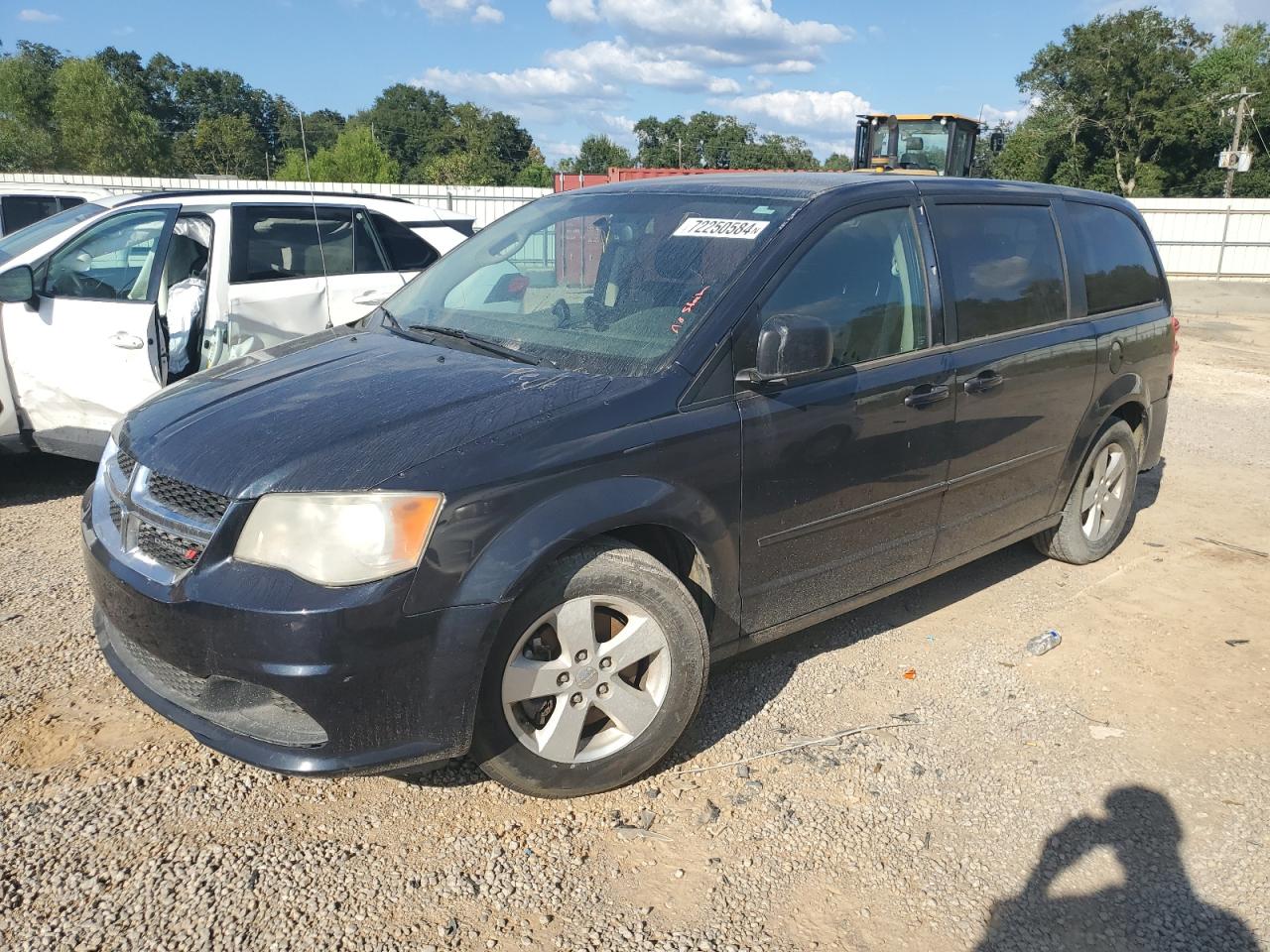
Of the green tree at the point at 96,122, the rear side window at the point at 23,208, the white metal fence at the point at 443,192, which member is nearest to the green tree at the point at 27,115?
the green tree at the point at 96,122

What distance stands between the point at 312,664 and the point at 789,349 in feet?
5.41

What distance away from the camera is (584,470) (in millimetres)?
2664

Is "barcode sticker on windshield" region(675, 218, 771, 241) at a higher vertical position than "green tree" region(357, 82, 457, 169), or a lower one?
lower

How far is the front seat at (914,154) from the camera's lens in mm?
20297

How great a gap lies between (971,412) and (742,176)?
1319 millimetres

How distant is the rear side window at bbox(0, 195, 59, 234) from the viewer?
36.3 ft

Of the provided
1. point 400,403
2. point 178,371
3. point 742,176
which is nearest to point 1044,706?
point 742,176

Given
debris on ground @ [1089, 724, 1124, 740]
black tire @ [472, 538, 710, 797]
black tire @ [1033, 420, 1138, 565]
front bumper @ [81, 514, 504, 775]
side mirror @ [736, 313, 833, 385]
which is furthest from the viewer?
black tire @ [1033, 420, 1138, 565]

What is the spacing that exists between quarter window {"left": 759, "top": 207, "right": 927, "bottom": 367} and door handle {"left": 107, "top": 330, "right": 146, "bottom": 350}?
12.7 ft

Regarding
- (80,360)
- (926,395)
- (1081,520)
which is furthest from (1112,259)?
(80,360)

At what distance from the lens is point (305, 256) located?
618 centimetres

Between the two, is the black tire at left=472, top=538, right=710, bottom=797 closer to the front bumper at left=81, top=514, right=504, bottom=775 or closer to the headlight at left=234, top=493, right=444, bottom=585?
the front bumper at left=81, top=514, right=504, bottom=775

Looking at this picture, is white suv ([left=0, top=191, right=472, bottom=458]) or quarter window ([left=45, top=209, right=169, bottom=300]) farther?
quarter window ([left=45, top=209, right=169, bottom=300])

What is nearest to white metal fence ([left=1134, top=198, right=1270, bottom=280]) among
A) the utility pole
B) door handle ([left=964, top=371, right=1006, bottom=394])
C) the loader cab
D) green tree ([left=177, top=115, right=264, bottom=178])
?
the loader cab
